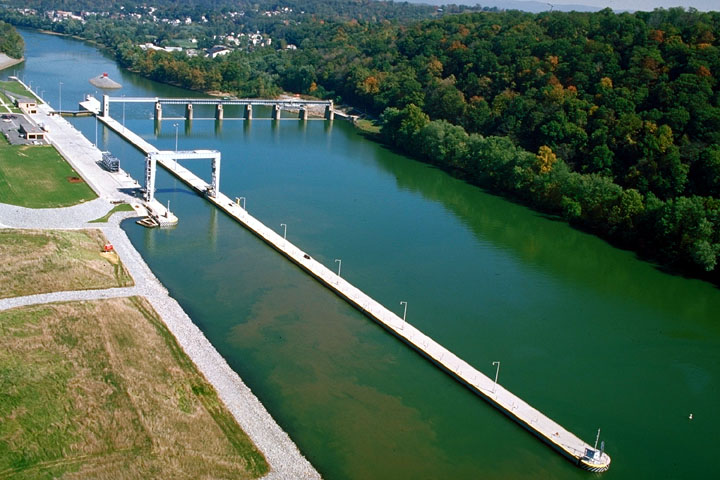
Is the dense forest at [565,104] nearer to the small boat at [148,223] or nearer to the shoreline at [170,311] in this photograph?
the small boat at [148,223]

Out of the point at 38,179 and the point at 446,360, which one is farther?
the point at 38,179

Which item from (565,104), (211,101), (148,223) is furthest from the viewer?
(211,101)

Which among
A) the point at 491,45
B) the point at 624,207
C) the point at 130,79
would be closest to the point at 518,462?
the point at 624,207

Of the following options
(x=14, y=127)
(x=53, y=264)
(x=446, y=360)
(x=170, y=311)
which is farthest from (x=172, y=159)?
(x=446, y=360)

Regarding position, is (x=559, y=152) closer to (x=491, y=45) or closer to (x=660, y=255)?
(x=660, y=255)

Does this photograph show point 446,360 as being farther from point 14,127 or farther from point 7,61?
point 7,61

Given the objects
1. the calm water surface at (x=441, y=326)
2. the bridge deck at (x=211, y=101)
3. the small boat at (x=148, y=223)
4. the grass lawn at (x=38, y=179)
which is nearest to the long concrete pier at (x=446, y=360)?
the calm water surface at (x=441, y=326)
